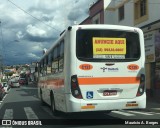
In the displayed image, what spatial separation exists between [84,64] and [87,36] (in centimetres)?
90

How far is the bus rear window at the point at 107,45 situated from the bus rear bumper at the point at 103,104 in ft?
4.28

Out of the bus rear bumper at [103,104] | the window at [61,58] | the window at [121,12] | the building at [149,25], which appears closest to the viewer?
the bus rear bumper at [103,104]

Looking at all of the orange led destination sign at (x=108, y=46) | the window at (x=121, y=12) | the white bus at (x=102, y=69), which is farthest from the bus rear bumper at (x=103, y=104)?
the window at (x=121, y=12)

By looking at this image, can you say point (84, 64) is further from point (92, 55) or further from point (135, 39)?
point (135, 39)

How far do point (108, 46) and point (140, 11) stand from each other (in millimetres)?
16617

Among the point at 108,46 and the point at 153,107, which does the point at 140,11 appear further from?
the point at 108,46

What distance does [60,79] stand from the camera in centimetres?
1329

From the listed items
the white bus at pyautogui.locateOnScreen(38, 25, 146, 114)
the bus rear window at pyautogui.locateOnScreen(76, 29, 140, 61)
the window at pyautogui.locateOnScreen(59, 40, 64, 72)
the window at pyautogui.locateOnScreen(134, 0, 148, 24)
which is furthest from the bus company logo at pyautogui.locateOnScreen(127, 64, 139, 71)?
the window at pyautogui.locateOnScreen(134, 0, 148, 24)

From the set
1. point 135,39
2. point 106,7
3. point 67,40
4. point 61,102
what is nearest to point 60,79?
point 61,102

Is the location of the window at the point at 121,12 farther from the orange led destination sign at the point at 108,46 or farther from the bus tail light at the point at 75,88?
the bus tail light at the point at 75,88

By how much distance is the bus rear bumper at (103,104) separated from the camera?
11.8m

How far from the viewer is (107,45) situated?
1234 centimetres

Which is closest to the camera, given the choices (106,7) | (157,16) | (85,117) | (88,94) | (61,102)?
(88,94)

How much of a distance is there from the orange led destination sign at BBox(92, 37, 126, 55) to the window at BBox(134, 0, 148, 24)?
1474 cm
